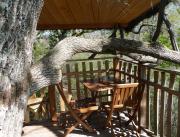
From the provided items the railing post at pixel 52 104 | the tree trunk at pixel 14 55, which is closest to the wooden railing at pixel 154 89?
the railing post at pixel 52 104

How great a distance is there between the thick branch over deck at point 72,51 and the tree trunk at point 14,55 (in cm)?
78

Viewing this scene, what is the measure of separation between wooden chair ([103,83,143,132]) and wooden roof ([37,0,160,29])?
4.58 feet

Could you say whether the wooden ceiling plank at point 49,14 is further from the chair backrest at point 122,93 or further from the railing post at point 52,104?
the chair backrest at point 122,93

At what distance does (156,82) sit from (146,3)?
5.43 ft

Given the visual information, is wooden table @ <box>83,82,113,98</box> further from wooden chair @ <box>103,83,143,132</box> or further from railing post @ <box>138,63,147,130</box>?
railing post @ <box>138,63,147,130</box>

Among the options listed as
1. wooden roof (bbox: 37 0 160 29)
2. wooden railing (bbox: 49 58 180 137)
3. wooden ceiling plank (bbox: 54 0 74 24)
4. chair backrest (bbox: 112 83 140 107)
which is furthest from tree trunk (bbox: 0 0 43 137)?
wooden ceiling plank (bbox: 54 0 74 24)

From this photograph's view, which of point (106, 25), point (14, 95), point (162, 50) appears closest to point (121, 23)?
point (106, 25)

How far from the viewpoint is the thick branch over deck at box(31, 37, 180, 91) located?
322 centimetres

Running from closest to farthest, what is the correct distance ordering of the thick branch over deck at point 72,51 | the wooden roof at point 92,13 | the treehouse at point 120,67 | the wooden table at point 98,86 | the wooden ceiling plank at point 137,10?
1. the thick branch over deck at point 72,51
2. the treehouse at point 120,67
3. the wooden table at point 98,86
4. the wooden roof at point 92,13
5. the wooden ceiling plank at point 137,10

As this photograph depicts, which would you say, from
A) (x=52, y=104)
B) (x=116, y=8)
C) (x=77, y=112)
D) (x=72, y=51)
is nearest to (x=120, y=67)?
(x=116, y=8)

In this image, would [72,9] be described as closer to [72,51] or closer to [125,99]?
[125,99]

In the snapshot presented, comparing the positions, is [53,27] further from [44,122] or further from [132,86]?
[132,86]

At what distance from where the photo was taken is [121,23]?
8.13m

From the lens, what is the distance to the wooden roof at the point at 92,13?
5801 millimetres
